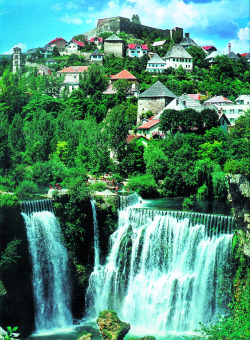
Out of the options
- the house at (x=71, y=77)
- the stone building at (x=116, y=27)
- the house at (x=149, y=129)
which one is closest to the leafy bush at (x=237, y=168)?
the house at (x=149, y=129)

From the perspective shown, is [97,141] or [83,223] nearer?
[83,223]

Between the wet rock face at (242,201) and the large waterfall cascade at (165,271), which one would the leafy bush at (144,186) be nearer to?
the large waterfall cascade at (165,271)

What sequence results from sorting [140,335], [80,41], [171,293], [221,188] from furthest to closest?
1. [80,41]
2. [221,188]
3. [171,293]
4. [140,335]

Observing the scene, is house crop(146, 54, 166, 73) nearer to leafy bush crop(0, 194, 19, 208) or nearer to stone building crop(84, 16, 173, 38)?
stone building crop(84, 16, 173, 38)

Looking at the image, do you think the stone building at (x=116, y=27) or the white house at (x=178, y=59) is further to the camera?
the stone building at (x=116, y=27)

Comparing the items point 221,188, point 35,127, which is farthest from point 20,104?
point 221,188

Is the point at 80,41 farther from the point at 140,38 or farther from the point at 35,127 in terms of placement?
the point at 35,127
